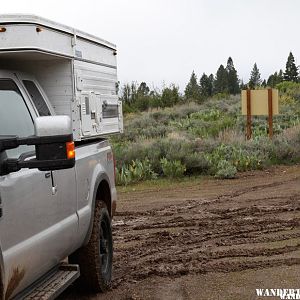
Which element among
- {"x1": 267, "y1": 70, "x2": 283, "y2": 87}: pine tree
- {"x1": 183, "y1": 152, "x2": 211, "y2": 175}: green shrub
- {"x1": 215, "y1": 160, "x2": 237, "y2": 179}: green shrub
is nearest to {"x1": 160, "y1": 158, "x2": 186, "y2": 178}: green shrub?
{"x1": 183, "y1": 152, "x2": 211, "y2": 175}: green shrub

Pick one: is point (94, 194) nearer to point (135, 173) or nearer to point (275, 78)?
point (135, 173)

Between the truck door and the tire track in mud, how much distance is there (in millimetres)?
2061

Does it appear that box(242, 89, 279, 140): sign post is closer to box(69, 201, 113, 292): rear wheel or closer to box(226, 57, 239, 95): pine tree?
box(69, 201, 113, 292): rear wheel

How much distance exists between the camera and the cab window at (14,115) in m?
5.21

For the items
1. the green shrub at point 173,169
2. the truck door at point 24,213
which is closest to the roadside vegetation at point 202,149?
the green shrub at point 173,169

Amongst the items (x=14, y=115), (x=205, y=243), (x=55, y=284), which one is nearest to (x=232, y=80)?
(x=205, y=243)

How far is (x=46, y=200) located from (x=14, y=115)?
0.69 m

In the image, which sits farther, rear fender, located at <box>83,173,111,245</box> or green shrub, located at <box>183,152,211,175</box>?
green shrub, located at <box>183,152,211,175</box>

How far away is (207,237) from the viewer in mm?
9578

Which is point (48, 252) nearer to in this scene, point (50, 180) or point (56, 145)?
point (50, 180)

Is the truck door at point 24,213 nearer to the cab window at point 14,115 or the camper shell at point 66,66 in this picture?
the cab window at point 14,115

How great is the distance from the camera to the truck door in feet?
15.0

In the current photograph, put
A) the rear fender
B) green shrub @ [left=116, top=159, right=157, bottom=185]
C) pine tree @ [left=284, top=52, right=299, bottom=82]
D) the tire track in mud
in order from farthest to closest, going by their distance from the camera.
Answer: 1. pine tree @ [left=284, top=52, right=299, bottom=82]
2. green shrub @ [left=116, top=159, right=157, bottom=185]
3. the tire track in mud
4. the rear fender

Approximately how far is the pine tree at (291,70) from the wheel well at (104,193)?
59.6m
